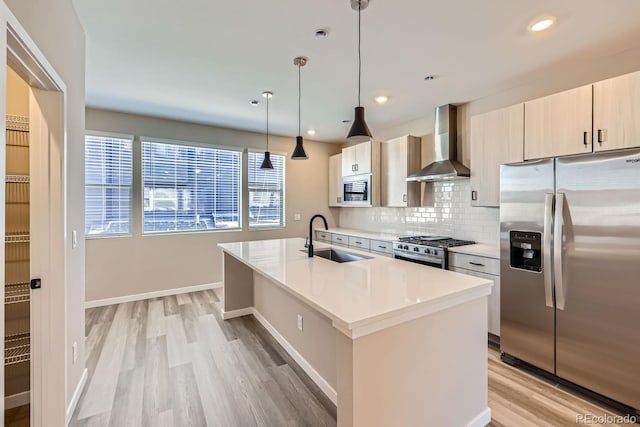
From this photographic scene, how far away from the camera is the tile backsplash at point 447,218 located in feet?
11.5

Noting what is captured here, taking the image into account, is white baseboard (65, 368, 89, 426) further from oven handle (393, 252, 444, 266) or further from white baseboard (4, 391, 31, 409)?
oven handle (393, 252, 444, 266)

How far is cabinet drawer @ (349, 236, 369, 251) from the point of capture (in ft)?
14.6

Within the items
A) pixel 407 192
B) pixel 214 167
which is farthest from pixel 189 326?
pixel 407 192

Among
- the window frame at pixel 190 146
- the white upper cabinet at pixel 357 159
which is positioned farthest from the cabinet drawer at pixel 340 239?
the window frame at pixel 190 146

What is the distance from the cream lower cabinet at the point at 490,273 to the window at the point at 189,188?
11.8 feet

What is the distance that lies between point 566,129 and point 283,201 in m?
4.09

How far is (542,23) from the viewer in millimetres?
2027

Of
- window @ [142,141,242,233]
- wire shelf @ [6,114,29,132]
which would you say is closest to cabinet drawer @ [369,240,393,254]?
window @ [142,141,242,233]

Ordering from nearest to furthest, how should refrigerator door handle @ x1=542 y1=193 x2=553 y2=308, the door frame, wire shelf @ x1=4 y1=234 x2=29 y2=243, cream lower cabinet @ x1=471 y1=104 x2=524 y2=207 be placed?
the door frame < wire shelf @ x1=4 y1=234 x2=29 y2=243 < refrigerator door handle @ x1=542 y1=193 x2=553 y2=308 < cream lower cabinet @ x1=471 y1=104 x2=524 y2=207

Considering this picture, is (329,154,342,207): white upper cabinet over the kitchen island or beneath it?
over

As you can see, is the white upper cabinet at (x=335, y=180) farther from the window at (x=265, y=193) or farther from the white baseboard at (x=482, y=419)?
the white baseboard at (x=482, y=419)

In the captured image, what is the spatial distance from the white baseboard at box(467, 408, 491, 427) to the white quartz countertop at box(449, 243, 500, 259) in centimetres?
139

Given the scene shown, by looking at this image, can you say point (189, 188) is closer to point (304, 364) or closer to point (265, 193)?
point (265, 193)

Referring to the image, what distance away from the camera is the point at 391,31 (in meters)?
2.14
